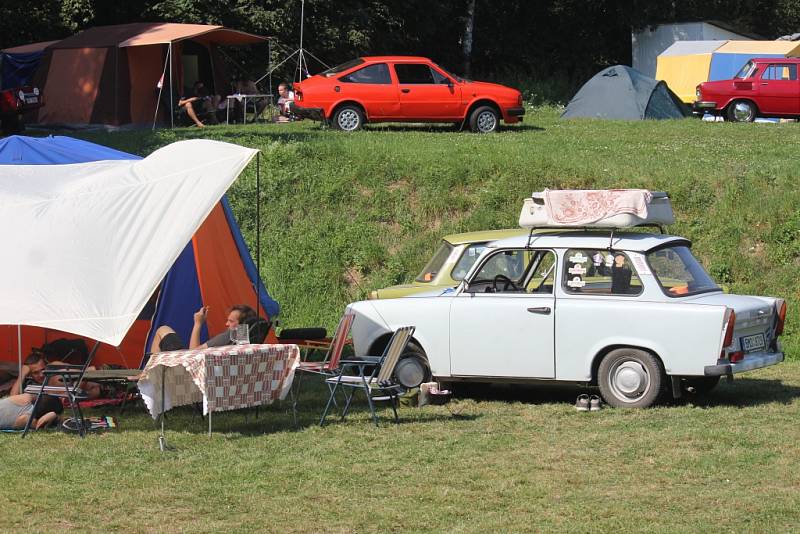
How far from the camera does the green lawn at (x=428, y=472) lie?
713 cm

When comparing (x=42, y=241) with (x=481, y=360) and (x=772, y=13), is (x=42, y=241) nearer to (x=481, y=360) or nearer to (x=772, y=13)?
(x=481, y=360)

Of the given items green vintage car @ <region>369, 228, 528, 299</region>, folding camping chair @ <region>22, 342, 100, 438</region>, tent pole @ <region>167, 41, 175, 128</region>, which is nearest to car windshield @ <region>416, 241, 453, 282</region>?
green vintage car @ <region>369, 228, 528, 299</region>

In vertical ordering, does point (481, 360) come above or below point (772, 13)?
below

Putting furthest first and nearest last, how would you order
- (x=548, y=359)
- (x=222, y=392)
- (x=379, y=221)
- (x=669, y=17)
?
(x=669, y=17) < (x=379, y=221) < (x=548, y=359) < (x=222, y=392)

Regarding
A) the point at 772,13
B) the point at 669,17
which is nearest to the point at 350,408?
the point at 669,17

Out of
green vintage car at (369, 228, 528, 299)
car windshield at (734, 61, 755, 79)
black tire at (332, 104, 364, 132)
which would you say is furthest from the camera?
car windshield at (734, 61, 755, 79)

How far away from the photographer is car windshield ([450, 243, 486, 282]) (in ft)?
39.7

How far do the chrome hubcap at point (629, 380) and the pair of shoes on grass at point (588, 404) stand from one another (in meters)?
0.17

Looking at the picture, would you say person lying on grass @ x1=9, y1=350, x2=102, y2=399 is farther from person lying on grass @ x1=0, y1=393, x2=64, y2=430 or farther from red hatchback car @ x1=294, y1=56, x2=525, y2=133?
red hatchback car @ x1=294, y1=56, x2=525, y2=133

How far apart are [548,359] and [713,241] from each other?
6718 mm

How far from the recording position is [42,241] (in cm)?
979

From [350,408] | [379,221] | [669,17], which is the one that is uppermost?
[669,17]

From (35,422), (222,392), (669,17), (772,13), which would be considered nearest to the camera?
(222,392)

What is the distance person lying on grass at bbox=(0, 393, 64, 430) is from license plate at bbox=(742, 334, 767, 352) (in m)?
5.88
